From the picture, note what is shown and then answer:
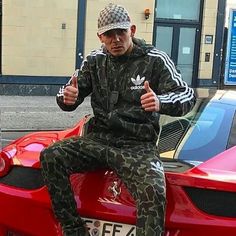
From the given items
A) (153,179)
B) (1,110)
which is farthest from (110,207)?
(1,110)

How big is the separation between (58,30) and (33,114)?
4090mm

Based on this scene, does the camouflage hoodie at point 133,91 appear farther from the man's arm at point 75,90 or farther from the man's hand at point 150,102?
the man's hand at point 150,102

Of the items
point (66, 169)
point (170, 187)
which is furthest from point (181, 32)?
point (170, 187)

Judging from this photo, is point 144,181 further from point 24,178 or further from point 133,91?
point 24,178

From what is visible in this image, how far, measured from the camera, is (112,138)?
2.95 m

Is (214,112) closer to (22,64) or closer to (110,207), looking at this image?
(110,207)

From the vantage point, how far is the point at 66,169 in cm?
276

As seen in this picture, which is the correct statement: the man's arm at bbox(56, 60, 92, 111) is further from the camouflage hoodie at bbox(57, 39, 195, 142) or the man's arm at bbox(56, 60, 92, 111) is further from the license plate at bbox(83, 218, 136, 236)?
the license plate at bbox(83, 218, 136, 236)

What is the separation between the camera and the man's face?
2891 millimetres

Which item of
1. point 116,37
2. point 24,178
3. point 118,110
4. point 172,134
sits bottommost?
point 24,178

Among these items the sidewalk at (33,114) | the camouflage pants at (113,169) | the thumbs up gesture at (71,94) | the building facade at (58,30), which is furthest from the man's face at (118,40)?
the building facade at (58,30)

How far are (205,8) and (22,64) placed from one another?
577cm

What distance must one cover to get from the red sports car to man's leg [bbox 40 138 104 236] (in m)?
0.05

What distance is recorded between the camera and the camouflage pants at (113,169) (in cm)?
249
